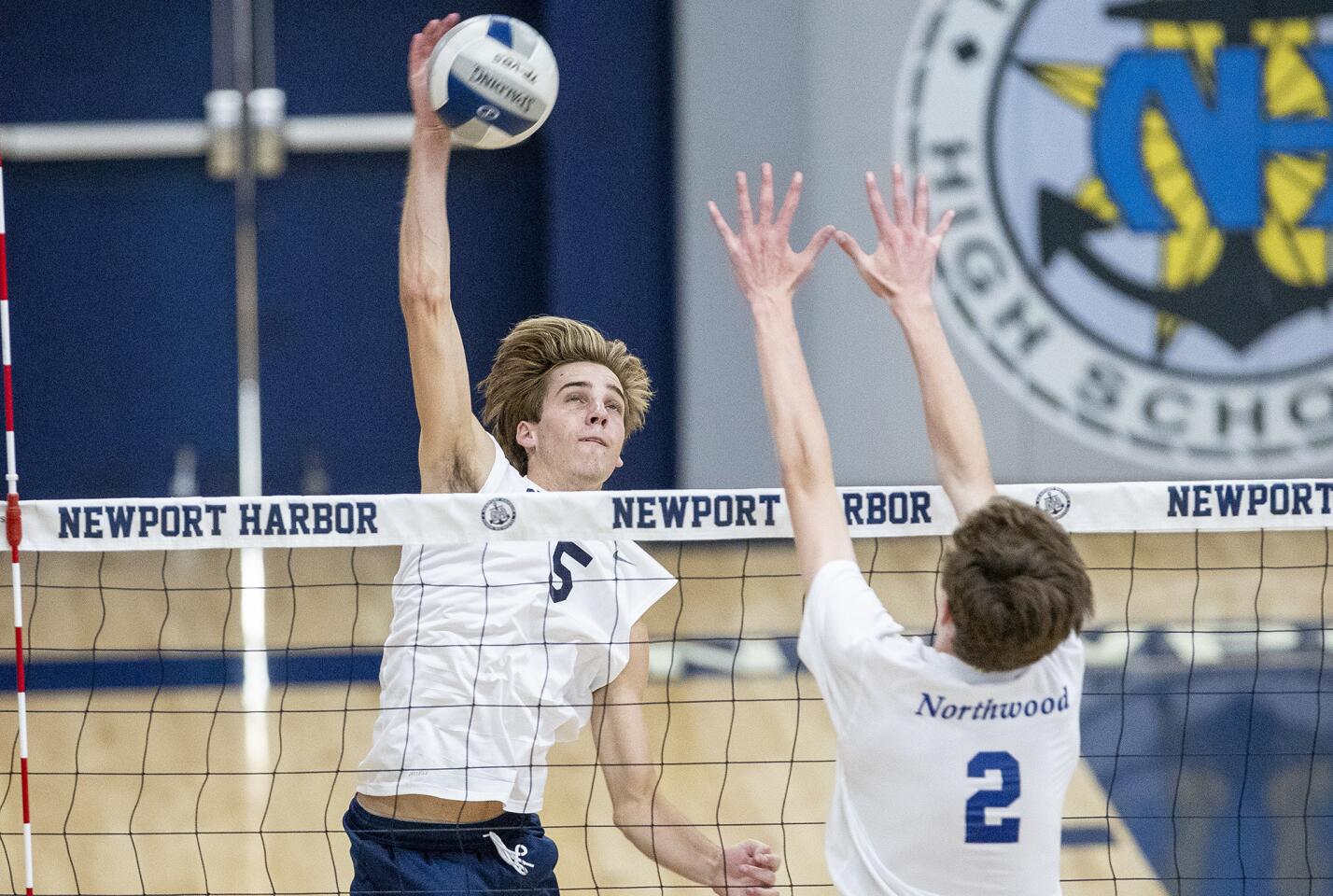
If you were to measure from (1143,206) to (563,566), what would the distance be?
9.26 meters

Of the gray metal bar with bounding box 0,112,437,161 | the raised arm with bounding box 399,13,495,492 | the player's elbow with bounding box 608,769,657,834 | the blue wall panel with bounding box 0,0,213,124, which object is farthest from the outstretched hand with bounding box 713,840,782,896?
the blue wall panel with bounding box 0,0,213,124

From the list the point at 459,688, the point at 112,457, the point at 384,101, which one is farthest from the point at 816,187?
the point at 459,688

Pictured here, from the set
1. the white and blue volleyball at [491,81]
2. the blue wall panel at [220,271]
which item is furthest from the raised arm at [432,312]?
the blue wall panel at [220,271]

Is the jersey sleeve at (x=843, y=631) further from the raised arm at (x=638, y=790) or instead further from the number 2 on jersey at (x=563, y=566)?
the number 2 on jersey at (x=563, y=566)

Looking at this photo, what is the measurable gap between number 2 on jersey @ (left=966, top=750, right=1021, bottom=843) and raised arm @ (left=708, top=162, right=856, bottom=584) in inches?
16.5

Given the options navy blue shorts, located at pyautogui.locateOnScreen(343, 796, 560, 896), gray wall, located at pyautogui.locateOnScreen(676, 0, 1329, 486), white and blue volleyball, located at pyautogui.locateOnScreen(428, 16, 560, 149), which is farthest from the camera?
gray wall, located at pyautogui.locateOnScreen(676, 0, 1329, 486)

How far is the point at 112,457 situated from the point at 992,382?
7.09 meters

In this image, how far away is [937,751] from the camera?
2613 millimetres

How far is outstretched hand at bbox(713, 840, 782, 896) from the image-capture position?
3461 millimetres

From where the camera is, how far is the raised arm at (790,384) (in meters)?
2.79

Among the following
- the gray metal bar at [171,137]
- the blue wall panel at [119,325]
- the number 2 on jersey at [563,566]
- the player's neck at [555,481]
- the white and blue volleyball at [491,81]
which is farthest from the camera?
the blue wall panel at [119,325]

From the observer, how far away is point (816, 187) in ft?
38.5

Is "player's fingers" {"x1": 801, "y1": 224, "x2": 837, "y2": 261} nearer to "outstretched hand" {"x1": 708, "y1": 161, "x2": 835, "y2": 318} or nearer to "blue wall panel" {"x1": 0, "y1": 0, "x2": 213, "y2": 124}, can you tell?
"outstretched hand" {"x1": 708, "y1": 161, "x2": 835, "y2": 318}

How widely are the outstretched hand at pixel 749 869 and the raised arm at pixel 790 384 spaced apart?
891mm
